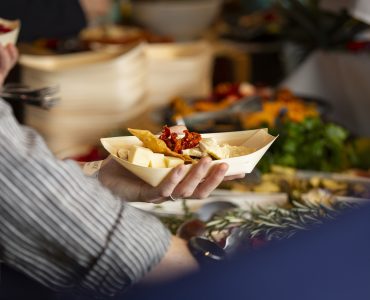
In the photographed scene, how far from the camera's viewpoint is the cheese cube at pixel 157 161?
0.90 metres

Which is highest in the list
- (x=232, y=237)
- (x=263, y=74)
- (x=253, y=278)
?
(x=253, y=278)

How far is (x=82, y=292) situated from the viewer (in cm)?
93

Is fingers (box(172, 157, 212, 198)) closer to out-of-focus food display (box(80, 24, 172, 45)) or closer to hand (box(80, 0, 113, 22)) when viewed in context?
hand (box(80, 0, 113, 22))

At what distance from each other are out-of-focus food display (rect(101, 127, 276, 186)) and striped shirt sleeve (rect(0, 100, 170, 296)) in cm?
6

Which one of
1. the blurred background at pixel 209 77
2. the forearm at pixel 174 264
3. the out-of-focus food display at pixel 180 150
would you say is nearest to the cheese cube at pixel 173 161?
the out-of-focus food display at pixel 180 150

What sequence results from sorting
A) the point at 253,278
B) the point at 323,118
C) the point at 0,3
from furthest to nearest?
the point at 323,118 < the point at 0,3 < the point at 253,278

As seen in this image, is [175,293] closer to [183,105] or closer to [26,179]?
[26,179]

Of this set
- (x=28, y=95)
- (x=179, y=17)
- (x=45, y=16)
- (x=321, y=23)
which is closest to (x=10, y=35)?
(x=28, y=95)

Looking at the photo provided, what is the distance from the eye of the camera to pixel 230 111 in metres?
1.99

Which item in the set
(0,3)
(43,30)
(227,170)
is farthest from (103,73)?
(227,170)

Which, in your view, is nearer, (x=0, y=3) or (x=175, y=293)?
(x=175, y=293)

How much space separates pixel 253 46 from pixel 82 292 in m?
2.15

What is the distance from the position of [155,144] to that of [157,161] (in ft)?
0.13

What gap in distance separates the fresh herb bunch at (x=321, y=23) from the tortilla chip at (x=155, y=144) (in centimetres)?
154
